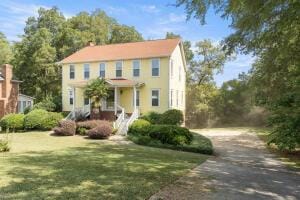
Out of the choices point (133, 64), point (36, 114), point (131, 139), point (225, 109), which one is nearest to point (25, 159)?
point (131, 139)

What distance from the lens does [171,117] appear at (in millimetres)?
25922

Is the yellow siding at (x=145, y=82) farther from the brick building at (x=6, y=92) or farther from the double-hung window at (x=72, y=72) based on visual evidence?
the brick building at (x=6, y=92)

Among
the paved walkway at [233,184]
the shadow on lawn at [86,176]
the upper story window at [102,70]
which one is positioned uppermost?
the upper story window at [102,70]

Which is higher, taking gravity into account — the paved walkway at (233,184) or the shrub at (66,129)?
the shrub at (66,129)

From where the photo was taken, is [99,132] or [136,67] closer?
[99,132]

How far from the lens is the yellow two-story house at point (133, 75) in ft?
93.9

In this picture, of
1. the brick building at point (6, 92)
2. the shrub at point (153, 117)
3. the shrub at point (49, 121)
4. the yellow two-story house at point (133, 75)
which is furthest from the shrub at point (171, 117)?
the brick building at point (6, 92)

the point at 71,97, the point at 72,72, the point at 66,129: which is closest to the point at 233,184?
the point at 66,129

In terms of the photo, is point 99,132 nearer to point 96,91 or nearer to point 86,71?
point 96,91

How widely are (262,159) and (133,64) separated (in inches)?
676

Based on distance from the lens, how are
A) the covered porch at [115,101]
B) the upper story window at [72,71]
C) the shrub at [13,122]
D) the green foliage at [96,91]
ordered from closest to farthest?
the shrub at [13,122] < the green foliage at [96,91] < the covered porch at [115,101] < the upper story window at [72,71]

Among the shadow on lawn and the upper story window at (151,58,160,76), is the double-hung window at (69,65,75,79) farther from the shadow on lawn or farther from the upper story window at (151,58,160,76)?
the shadow on lawn

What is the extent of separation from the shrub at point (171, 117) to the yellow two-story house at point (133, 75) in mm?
2291

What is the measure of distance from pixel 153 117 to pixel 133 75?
539 centimetres
